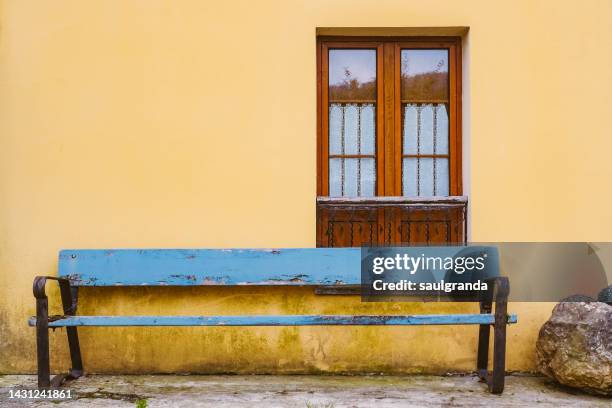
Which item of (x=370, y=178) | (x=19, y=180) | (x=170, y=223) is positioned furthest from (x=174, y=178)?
(x=370, y=178)

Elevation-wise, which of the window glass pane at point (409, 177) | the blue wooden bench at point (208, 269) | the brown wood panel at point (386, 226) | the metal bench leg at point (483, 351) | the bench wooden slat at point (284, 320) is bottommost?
the metal bench leg at point (483, 351)

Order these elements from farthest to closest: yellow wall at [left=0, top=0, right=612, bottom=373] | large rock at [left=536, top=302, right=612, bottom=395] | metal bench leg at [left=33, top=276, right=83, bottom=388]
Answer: yellow wall at [left=0, top=0, right=612, bottom=373], metal bench leg at [left=33, top=276, right=83, bottom=388], large rock at [left=536, top=302, right=612, bottom=395]

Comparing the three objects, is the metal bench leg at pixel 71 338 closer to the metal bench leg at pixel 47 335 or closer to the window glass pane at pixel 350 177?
the metal bench leg at pixel 47 335

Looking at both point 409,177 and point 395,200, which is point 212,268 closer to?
point 395,200

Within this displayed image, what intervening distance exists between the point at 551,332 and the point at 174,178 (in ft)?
9.21

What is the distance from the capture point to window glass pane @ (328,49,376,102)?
4.80 meters

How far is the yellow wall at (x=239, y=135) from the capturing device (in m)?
4.55

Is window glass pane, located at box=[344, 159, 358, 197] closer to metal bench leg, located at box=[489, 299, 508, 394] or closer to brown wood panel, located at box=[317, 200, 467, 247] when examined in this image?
brown wood panel, located at box=[317, 200, 467, 247]

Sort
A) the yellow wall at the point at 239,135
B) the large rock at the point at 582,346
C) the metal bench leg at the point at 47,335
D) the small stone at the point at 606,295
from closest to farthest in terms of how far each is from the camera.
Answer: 1. the large rock at the point at 582,346
2. the metal bench leg at the point at 47,335
3. the small stone at the point at 606,295
4. the yellow wall at the point at 239,135

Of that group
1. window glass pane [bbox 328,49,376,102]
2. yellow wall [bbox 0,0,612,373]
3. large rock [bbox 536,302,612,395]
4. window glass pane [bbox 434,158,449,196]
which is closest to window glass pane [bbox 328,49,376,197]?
window glass pane [bbox 328,49,376,102]

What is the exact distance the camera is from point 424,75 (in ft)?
15.8

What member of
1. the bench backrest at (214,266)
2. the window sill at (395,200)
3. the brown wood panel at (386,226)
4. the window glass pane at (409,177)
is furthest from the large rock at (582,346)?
the window glass pane at (409,177)

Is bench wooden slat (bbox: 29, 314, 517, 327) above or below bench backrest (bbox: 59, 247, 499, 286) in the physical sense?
below

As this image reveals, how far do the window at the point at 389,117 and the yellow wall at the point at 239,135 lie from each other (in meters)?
0.23
